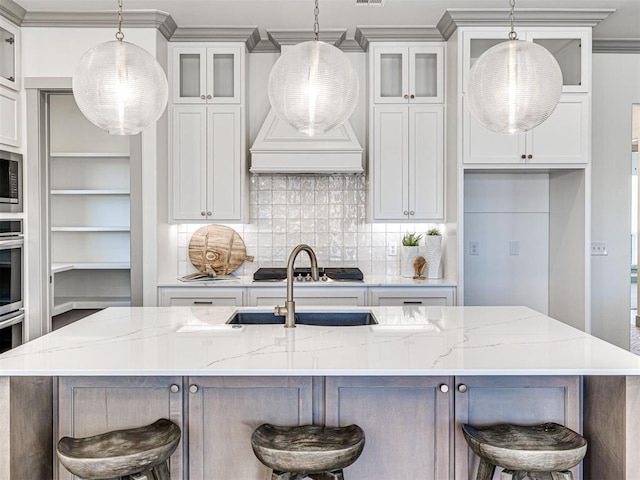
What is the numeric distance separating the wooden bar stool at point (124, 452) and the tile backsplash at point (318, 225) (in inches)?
103

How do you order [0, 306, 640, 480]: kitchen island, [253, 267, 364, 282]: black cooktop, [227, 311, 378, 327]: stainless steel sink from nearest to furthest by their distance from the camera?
[0, 306, 640, 480]: kitchen island < [227, 311, 378, 327]: stainless steel sink < [253, 267, 364, 282]: black cooktop

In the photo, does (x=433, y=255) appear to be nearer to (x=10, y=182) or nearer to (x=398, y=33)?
(x=398, y=33)

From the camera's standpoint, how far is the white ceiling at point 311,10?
3508mm

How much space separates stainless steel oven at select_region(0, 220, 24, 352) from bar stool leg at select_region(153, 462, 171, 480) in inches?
89.0

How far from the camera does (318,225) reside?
438 cm

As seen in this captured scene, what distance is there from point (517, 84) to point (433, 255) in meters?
2.10

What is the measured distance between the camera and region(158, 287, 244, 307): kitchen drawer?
12.5 ft

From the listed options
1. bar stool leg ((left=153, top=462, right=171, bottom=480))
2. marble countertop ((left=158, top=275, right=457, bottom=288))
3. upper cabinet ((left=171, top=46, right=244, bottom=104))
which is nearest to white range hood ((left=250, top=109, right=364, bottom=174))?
upper cabinet ((left=171, top=46, right=244, bottom=104))

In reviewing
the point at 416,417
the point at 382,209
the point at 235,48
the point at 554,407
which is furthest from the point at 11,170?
the point at 554,407

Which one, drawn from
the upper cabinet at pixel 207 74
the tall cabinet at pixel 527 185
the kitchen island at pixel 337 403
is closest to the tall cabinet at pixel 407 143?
the tall cabinet at pixel 527 185

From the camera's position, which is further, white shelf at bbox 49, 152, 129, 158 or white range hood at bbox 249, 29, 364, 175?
white shelf at bbox 49, 152, 129, 158

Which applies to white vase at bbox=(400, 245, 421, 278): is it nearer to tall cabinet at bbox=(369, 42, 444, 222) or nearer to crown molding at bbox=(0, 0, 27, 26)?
tall cabinet at bbox=(369, 42, 444, 222)

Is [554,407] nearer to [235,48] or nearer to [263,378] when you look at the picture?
[263,378]

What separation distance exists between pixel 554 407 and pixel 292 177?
9.53ft
